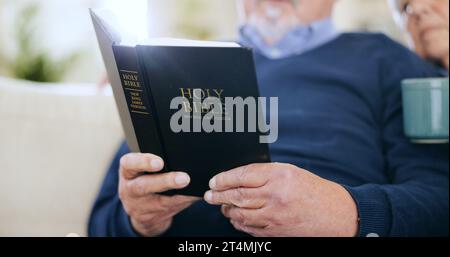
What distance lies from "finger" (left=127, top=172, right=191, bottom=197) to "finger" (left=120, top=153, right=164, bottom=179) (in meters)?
0.02

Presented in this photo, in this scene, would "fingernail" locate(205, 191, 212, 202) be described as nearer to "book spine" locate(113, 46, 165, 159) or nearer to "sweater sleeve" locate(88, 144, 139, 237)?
"book spine" locate(113, 46, 165, 159)

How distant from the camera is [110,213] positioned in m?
1.05

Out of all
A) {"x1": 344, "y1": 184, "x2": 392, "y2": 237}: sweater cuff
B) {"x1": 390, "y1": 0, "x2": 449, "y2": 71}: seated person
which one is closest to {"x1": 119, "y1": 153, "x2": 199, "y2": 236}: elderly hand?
{"x1": 344, "y1": 184, "x2": 392, "y2": 237}: sweater cuff

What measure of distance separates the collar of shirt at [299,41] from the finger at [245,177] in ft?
1.49

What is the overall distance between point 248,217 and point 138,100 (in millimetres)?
235

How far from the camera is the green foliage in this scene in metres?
2.93

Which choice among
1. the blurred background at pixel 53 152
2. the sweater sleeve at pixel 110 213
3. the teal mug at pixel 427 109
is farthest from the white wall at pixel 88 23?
the teal mug at pixel 427 109

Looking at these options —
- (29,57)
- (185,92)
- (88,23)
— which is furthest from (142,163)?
(29,57)

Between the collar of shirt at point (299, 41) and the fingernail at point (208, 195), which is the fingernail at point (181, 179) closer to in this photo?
Result: the fingernail at point (208, 195)

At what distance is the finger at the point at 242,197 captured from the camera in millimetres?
769

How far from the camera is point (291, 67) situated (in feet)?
3.69
